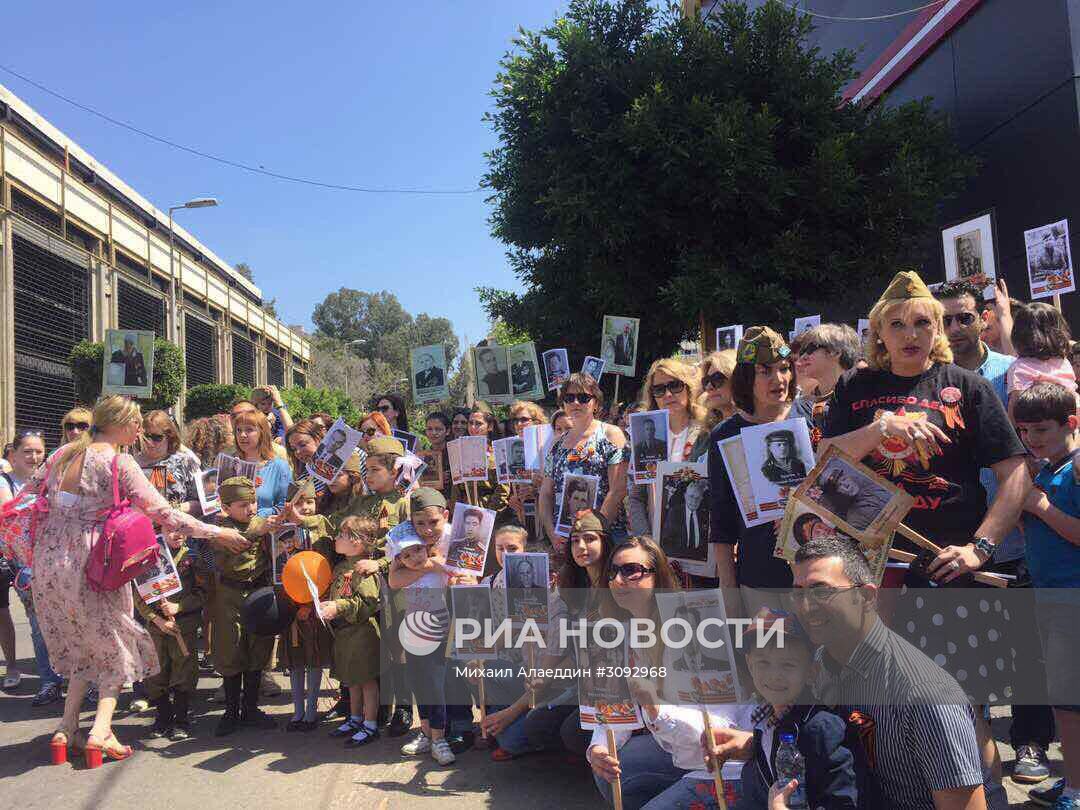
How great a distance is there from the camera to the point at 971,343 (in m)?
4.39

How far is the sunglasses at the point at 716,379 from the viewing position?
165 inches

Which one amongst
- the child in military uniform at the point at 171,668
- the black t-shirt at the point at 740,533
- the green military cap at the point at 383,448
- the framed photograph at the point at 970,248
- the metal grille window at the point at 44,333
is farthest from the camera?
the metal grille window at the point at 44,333

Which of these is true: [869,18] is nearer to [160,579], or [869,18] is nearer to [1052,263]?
[1052,263]

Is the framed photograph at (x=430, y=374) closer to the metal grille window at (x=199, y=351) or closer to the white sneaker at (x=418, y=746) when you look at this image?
the white sneaker at (x=418, y=746)

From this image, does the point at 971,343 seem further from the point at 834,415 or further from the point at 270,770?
the point at 270,770

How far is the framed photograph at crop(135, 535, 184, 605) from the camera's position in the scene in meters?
4.96

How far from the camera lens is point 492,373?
919 cm

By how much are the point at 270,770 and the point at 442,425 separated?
141 inches

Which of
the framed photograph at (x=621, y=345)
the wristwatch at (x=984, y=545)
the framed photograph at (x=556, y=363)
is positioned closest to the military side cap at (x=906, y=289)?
the wristwatch at (x=984, y=545)

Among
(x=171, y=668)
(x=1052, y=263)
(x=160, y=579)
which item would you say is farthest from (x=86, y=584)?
(x=1052, y=263)

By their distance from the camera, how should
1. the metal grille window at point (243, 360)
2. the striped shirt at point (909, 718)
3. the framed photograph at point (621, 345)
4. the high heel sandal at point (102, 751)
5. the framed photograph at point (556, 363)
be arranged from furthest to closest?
the metal grille window at point (243, 360) < the framed photograph at point (556, 363) < the framed photograph at point (621, 345) < the high heel sandal at point (102, 751) < the striped shirt at point (909, 718)

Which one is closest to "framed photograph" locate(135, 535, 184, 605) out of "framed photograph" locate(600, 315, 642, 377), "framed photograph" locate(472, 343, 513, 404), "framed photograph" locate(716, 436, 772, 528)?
"framed photograph" locate(716, 436, 772, 528)

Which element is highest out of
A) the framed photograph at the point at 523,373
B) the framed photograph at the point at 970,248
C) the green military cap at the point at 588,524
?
the framed photograph at the point at 970,248

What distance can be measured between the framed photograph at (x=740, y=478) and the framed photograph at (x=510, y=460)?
2.92 metres
